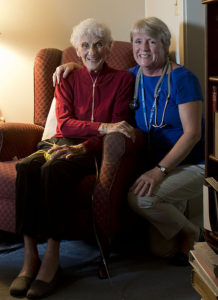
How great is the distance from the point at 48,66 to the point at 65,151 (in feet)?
2.84

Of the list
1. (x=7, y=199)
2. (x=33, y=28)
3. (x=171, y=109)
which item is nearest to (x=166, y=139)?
(x=171, y=109)

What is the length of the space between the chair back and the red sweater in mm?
355

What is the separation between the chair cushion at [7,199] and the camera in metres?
2.15

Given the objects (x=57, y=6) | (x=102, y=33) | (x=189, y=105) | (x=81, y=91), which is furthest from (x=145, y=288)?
(x=57, y=6)

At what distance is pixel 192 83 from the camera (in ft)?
7.06

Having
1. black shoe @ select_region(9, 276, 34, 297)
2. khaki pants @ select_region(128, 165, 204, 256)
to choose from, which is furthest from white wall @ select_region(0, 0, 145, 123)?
black shoe @ select_region(9, 276, 34, 297)

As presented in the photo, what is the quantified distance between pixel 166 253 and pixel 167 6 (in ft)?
4.62

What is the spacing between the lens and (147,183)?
2.07 meters

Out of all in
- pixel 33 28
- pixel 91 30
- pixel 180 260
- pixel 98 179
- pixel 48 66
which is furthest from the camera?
pixel 33 28

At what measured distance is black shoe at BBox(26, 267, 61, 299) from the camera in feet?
6.07

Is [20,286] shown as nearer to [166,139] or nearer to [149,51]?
[166,139]

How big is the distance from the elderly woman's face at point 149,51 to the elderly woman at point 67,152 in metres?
0.16

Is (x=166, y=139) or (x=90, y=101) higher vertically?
(x=90, y=101)

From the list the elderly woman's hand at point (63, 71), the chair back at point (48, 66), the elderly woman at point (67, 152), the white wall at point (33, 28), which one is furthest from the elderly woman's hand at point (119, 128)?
the white wall at point (33, 28)
